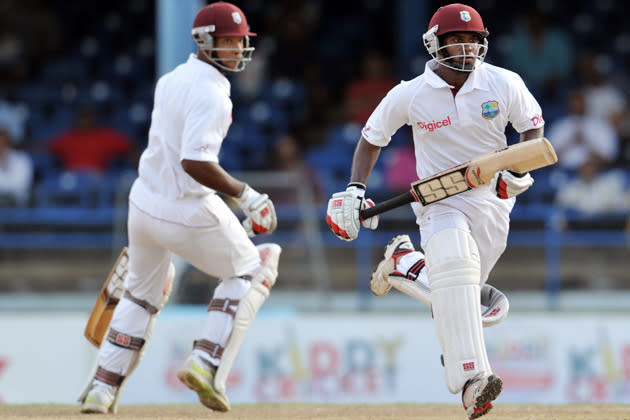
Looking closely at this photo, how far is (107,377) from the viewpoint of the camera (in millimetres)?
6336

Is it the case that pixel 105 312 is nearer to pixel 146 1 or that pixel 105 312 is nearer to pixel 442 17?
pixel 442 17

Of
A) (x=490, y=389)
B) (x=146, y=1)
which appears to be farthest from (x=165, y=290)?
(x=146, y=1)

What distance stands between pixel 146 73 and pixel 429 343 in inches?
241

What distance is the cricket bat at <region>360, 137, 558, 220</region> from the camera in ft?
17.7

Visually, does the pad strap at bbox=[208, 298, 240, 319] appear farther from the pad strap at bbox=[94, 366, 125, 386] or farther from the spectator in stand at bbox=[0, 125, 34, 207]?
the spectator in stand at bbox=[0, 125, 34, 207]

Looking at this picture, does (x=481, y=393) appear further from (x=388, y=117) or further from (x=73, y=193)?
(x=73, y=193)

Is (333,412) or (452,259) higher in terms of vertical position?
(452,259)

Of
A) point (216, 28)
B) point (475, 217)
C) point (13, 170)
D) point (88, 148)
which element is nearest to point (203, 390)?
point (475, 217)

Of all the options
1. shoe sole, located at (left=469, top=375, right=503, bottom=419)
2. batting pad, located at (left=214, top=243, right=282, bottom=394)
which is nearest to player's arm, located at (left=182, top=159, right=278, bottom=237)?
batting pad, located at (left=214, top=243, right=282, bottom=394)

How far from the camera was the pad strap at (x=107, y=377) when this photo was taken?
20.8ft

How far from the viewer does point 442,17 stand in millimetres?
5734

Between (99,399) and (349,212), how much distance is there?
1.82 metres

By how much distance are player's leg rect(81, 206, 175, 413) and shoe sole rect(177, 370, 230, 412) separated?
50 centimetres

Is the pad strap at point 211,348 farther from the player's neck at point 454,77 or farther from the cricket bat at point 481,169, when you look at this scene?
the player's neck at point 454,77
